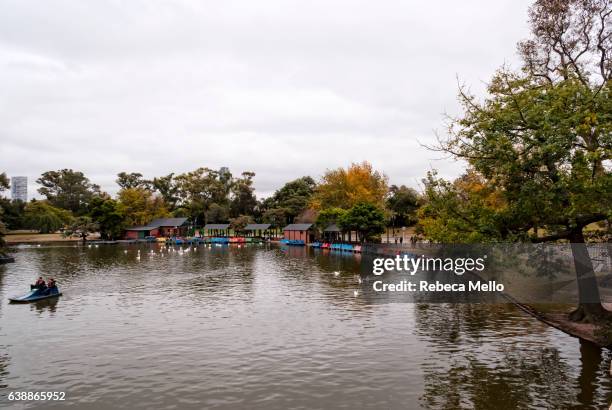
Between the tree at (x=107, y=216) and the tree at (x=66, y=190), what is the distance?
144 ft

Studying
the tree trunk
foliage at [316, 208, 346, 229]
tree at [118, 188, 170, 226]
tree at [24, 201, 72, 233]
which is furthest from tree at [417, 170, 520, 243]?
tree at [24, 201, 72, 233]


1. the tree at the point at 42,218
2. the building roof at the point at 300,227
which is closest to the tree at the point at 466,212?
the building roof at the point at 300,227

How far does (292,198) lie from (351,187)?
119 feet

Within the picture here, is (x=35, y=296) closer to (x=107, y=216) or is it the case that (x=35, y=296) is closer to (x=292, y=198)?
(x=107, y=216)

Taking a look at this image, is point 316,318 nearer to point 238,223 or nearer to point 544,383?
point 544,383

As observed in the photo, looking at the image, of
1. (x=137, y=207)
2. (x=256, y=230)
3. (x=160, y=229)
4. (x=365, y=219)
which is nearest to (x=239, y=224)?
(x=256, y=230)

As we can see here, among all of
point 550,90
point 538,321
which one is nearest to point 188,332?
point 538,321

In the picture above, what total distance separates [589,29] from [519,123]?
781cm

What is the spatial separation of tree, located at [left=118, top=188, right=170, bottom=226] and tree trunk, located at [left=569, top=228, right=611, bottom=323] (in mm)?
117983

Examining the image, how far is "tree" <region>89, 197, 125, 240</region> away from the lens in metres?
118

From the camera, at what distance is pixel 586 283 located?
934 inches

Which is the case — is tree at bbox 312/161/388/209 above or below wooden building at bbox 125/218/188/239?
above

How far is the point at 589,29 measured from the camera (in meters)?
24.7

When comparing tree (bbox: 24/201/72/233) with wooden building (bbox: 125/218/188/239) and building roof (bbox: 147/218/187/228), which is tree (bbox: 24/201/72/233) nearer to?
wooden building (bbox: 125/218/188/239)
